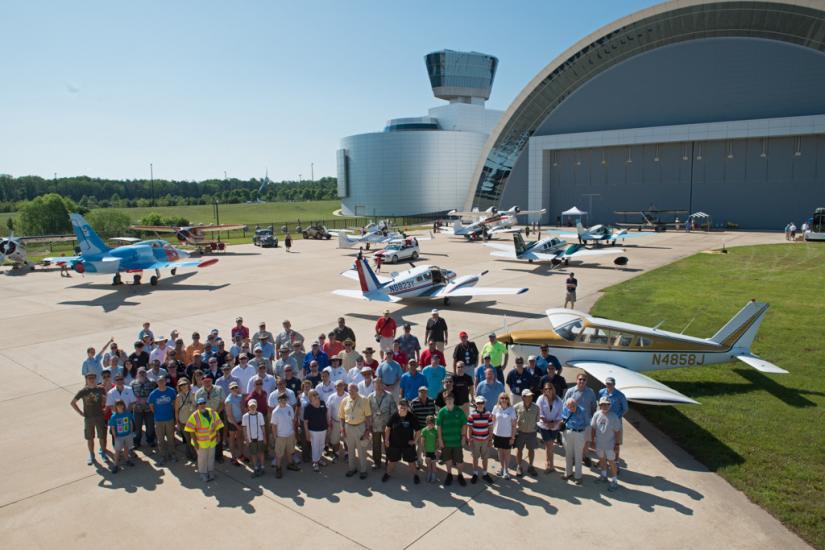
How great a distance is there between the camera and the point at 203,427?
25.9 feet

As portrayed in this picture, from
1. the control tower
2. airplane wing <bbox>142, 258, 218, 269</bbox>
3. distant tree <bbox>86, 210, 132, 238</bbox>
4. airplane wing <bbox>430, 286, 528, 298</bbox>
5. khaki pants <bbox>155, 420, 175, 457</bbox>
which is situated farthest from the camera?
the control tower

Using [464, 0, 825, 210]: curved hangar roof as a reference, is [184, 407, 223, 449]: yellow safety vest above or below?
below

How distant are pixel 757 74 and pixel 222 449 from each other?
6524 cm

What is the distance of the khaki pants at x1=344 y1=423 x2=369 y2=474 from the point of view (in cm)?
816

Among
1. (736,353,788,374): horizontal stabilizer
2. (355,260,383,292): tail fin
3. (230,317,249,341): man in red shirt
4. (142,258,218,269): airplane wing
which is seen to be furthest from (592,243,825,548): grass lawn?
(142,258,218,269): airplane wing

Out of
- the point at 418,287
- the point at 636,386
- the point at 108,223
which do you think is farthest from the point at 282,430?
the point at 108,223

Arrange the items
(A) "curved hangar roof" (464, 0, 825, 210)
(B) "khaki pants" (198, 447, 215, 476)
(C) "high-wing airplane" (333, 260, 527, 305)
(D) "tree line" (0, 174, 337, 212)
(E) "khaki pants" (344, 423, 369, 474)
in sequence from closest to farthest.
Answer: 1. (B) "khaki pants" (198, 447, 215, 476)
2. (E) "khaki pants" (344, 423, 369, 474)
3. (C) "high-wing airplane" (333, 260, 527, 305)
4. (A) "curved hangar roof" (464, 0, 825, 210)
5. (D) "tree line" (0, 174, 337, 212)

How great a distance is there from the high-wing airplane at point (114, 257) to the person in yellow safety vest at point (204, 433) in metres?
19.5

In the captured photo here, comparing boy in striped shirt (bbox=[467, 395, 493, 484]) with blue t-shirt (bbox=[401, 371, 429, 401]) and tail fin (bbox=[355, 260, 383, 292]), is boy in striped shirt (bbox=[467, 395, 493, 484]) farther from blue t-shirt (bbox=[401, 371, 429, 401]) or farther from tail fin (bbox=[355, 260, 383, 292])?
tail fin (bbox=[355, 260, 383, 292])

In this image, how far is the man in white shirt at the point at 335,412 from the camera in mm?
8516

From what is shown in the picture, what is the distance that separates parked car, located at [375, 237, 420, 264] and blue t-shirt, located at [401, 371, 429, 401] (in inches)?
1022

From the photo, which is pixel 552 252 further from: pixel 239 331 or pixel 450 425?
pixel 450 425

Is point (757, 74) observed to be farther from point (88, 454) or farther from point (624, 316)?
point (88, 454)

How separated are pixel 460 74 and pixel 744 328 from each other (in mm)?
100705
